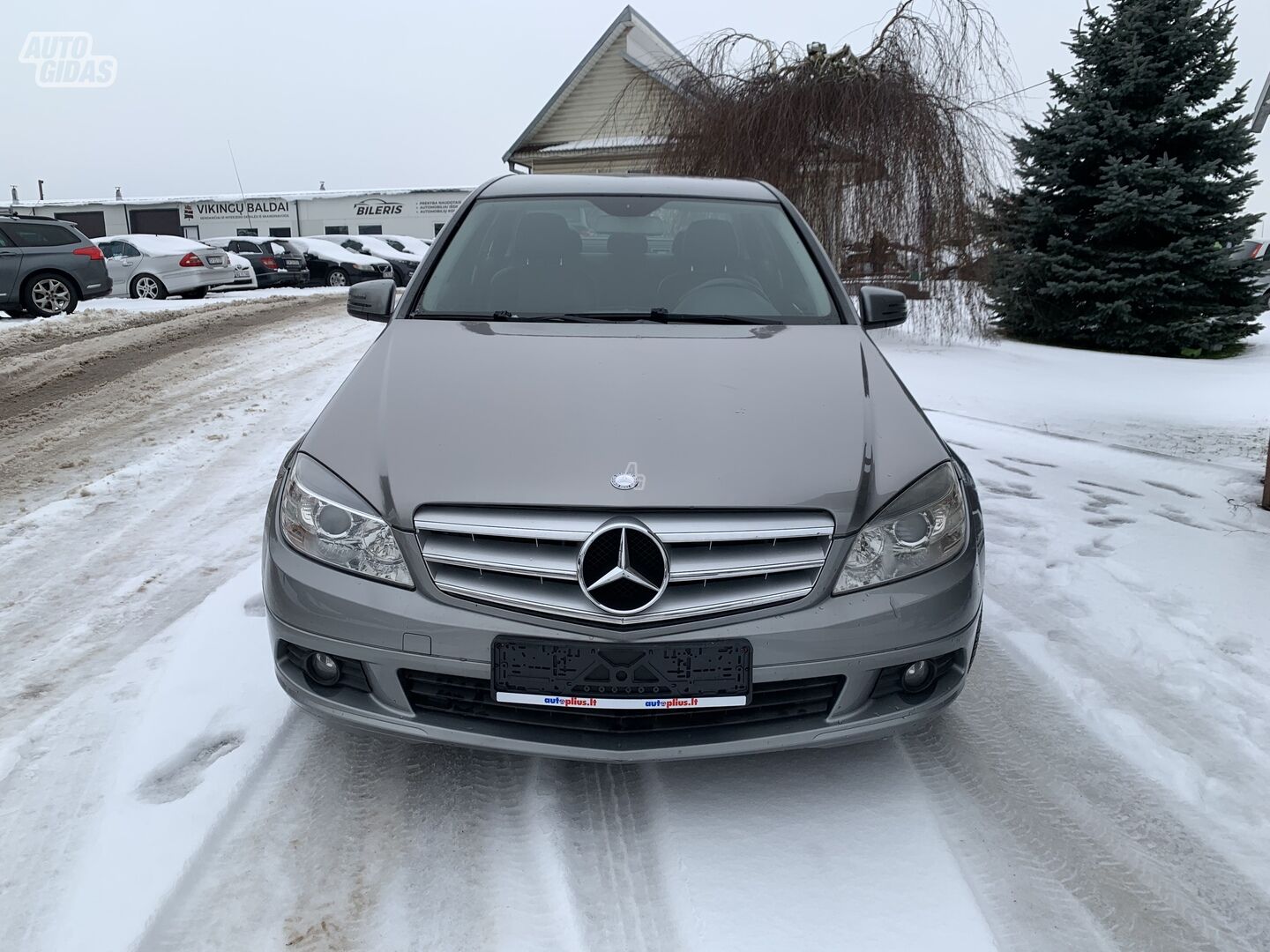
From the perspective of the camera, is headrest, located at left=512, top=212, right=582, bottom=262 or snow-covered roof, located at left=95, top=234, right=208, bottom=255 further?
snow-covered roof, located at left=95, top=234, right=208, bottom=255

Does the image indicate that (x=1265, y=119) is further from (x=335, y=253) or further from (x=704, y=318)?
(x=335, y=253)

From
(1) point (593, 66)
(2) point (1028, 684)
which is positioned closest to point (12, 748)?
(2) point (1028, 684)

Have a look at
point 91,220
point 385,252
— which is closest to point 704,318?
point 385,252

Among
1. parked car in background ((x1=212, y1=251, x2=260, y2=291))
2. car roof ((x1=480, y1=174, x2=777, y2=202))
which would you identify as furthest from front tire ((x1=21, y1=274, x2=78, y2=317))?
car roof ((x1=480, y1=174, x2=777, y2=202))

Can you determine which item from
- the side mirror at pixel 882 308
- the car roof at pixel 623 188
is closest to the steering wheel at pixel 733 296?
the side mirror at pixel 882 308

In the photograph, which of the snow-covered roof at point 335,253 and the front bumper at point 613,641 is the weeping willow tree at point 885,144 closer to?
the front bumper at point 613,641

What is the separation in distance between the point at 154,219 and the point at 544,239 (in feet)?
160

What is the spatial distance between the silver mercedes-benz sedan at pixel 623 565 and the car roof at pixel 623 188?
1464 mm

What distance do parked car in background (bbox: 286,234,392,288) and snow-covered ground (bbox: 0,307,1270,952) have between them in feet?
69.5

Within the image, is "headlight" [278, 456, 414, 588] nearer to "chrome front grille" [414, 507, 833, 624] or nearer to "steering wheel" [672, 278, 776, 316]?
"chrome front grille" [414, 507, 833, 624]

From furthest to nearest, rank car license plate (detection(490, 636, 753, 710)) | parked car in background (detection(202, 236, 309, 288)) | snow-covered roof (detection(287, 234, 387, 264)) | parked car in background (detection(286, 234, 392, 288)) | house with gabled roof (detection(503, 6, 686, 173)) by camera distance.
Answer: snow-covered roof (detection(287, 234, 387, 264))
parked car in background (detection(286, 234, 392, 288))
parked car in background (detection(202, 236, 309, 288))
house with gabled roof (detection(503, 6, 686, 173))
car license plate (detection(490, 636, 753, 710))

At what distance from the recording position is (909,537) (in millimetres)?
2260

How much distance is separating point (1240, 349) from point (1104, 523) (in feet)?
32.9

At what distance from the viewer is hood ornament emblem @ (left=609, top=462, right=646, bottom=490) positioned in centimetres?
216
